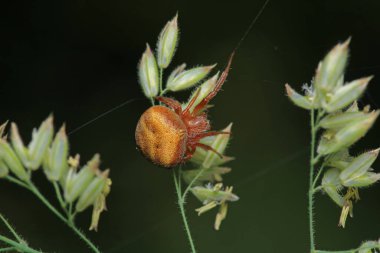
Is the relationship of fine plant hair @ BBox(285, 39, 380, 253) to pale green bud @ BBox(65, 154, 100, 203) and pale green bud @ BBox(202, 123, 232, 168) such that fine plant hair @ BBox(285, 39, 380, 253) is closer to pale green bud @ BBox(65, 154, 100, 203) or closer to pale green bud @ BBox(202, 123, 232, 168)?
pale green bud @ BBox(202, 123, 232, 168)

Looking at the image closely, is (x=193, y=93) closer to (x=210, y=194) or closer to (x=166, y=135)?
(x=166, y=135)

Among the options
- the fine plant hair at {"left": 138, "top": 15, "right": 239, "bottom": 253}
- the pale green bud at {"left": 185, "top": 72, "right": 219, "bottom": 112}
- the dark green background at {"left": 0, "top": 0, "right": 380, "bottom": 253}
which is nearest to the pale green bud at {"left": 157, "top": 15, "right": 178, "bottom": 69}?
the fine plant hair at {"left": 138, "top": 15, "right": 239, "bottom": 253}

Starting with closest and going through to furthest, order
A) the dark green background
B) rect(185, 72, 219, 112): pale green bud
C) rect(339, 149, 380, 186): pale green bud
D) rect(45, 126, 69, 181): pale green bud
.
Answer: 1. rect(45, 126, 69, 181): pale green bud
2. rect(339, 149, 380, 186): pale green bud
3. rect(185, 72, 219, 112): pale green bud
4. the dark green background

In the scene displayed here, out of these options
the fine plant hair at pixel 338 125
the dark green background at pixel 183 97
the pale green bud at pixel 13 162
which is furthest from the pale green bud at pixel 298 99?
the dark green background at pixel 183 97

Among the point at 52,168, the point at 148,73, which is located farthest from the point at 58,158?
the point at 148,73

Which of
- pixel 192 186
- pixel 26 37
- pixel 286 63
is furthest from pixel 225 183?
pixel 192 186

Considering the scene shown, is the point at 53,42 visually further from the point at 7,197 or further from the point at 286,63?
the point at 286,63
